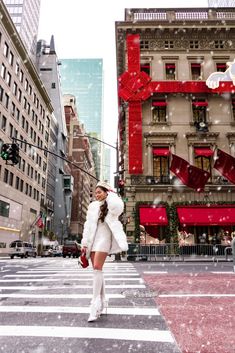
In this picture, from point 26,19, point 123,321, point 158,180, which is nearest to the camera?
point 123,321

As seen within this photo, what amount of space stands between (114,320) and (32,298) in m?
2.40

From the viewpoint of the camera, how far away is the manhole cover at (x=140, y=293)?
6051 millimetres

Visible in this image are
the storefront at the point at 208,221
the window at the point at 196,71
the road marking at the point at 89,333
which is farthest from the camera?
the window at the point at 196,71

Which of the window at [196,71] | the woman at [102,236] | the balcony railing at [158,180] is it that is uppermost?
the window at [196,71]

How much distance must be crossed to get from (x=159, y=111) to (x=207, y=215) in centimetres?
973

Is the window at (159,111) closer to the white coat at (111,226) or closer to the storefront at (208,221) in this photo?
the storefront at (208,221)

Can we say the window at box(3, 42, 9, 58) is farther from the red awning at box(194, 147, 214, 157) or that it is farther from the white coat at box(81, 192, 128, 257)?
the white coat at box(81, 192, 128, 257)

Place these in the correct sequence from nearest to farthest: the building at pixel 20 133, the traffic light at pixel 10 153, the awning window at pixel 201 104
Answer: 1. the traffic light at pixel 10 153
2. the awning window at pixel 201 104
3. the building at pixel 20 133

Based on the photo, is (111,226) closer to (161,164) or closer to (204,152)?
(161,164)

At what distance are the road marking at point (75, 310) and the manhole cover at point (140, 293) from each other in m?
1.10

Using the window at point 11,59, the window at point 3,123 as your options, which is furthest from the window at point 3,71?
the window at point 3,123

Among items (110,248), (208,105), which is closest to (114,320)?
(110,248)

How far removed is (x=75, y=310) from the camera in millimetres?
4871

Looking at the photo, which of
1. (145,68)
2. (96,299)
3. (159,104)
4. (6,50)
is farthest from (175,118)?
(6,50)
